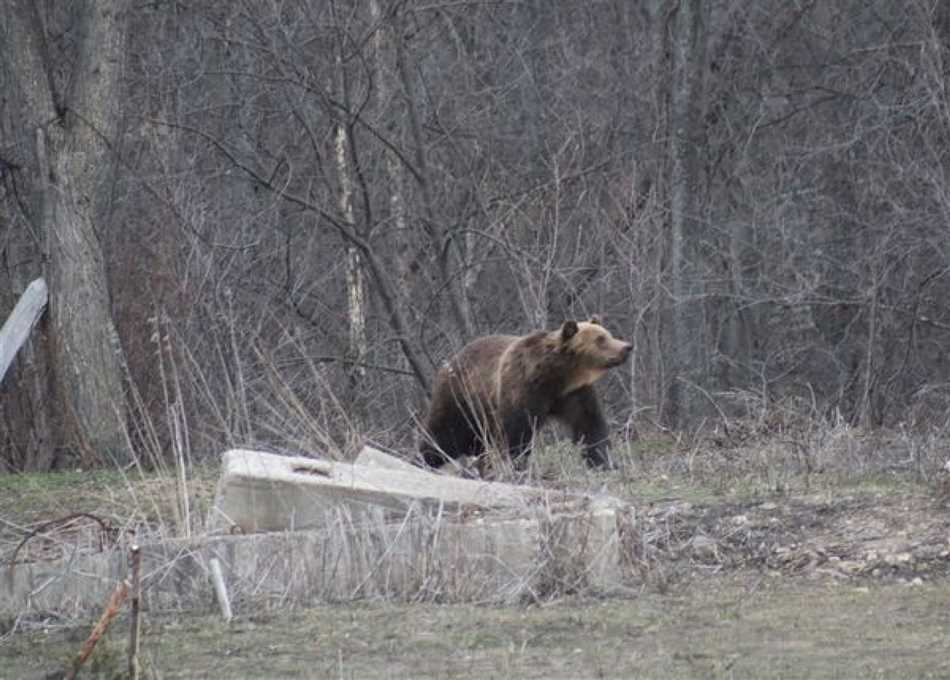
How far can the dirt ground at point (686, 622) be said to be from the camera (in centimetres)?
722

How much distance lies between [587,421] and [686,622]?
6473 millimetres

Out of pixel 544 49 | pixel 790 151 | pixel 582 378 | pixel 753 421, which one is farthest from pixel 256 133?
pixel 753 421

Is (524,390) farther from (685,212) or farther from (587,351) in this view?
(685,212)

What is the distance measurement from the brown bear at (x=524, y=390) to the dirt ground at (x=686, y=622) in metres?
3.40

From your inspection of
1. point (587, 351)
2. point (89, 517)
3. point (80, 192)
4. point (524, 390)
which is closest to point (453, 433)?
point (524, 390)

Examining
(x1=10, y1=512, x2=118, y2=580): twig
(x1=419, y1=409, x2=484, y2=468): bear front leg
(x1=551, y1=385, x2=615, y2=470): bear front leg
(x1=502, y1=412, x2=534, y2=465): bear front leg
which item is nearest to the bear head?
(x1=551, y1=385, x2=615, y2=470): bear front leg

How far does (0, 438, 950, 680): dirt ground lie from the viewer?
7.22 meters

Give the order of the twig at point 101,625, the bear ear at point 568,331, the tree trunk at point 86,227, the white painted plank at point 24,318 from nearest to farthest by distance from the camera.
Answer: the twig at point 101,625 < the bear ear at point 568,331 < the white painted plank at point 24,318 < the tree trunk at point 86,227

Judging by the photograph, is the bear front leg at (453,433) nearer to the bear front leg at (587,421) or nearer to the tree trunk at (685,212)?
the bear front leg at (587,421)

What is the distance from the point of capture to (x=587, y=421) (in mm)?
14570

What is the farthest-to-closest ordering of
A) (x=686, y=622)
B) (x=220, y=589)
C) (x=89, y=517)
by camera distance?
(x=89, y=517)
(x=220, y=589)
(x=686, y=622)

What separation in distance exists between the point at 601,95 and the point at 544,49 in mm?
1107

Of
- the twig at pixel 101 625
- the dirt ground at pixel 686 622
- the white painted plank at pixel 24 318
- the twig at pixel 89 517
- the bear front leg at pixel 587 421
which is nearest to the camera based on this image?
the twig at pixel 101 625

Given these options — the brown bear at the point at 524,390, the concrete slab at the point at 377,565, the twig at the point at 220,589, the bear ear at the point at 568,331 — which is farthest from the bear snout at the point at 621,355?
the twig at the point at 220,589
